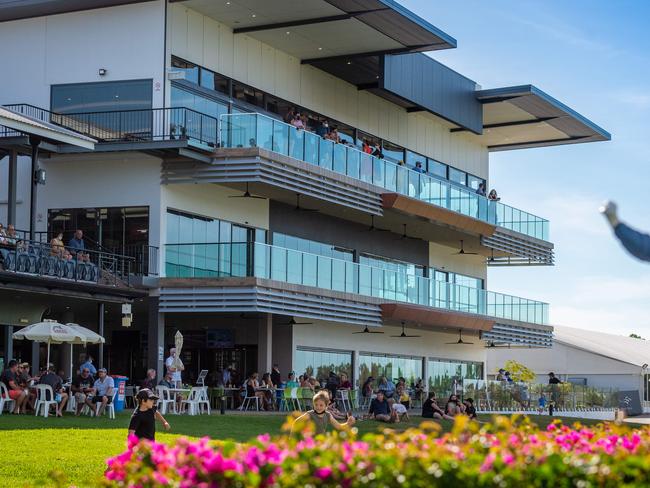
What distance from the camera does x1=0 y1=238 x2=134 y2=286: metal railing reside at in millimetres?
33250

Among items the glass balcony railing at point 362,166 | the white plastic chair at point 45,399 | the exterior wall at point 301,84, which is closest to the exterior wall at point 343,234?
the glass balcony railing at point 362,166

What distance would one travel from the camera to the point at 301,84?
46156 mm

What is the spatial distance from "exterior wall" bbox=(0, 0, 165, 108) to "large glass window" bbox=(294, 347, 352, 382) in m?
11.5

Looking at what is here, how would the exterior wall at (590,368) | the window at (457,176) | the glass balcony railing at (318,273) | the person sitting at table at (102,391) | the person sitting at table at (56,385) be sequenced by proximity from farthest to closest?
the exterior wall at (590,368) < the window at (457,176) < the glass balcony railing at (318,273) < the person sitting at table at (102,391) < the person sitting at table at (56,385)

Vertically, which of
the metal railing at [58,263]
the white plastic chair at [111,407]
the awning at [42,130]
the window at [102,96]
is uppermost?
the window at [102,96]

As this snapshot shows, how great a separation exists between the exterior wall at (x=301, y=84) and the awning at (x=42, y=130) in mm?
4940

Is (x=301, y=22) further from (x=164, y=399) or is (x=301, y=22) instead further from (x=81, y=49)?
(x=164, y=399)

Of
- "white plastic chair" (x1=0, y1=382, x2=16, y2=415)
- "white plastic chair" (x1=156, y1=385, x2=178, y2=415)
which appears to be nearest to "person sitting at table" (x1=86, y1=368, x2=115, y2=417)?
"white plastic chair" (x1=0, y1=382, x2=16, y2=415)

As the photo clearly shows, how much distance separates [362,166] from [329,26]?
16.5 ft

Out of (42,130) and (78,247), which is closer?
(42,130)

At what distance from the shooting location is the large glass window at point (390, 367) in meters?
51.1

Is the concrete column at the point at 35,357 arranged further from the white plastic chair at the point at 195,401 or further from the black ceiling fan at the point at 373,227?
the black ceiling fan at the point at 373,227

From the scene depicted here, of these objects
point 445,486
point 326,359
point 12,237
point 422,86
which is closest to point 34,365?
point 12,237

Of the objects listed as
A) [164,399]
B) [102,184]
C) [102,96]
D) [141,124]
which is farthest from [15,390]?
[102,96]
